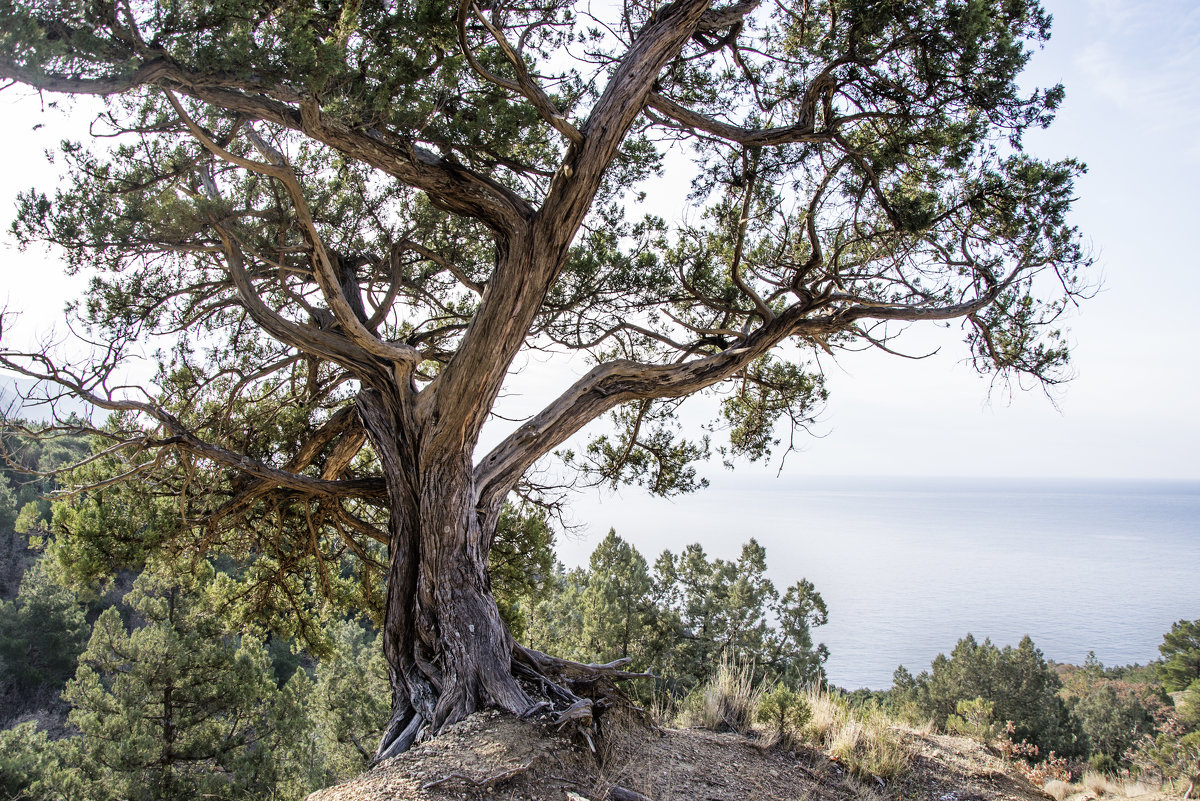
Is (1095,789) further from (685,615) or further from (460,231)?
(685,615)

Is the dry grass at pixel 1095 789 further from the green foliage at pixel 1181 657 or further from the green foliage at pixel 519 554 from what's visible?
the green foliage at pixel 1181 657

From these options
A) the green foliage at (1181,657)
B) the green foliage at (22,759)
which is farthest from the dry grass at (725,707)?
the green foliage at (1181,657)

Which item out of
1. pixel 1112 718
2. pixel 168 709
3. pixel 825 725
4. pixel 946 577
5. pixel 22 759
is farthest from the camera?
pixel 946 577

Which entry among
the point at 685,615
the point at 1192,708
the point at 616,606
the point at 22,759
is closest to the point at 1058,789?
the point at 1192,708

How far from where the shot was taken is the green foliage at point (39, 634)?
2162 centimetres

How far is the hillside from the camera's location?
8.23ft

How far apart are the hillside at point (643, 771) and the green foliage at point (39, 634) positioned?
84.8 feet

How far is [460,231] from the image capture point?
5.34 metres

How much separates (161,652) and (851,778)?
11409 millimetres

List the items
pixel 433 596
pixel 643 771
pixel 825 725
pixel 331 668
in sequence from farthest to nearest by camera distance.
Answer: pixel 331 668 → pixel 825 725 → pixel 433 596 → pixel 643 771

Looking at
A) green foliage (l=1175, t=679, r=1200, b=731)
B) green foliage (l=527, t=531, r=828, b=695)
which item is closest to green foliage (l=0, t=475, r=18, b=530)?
green foliage (l=527, t=531, r=828, b=695)

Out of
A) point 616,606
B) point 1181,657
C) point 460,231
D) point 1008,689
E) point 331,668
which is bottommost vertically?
point 1008,689

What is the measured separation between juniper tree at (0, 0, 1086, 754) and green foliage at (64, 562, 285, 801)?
7325mm

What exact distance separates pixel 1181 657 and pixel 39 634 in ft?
119
